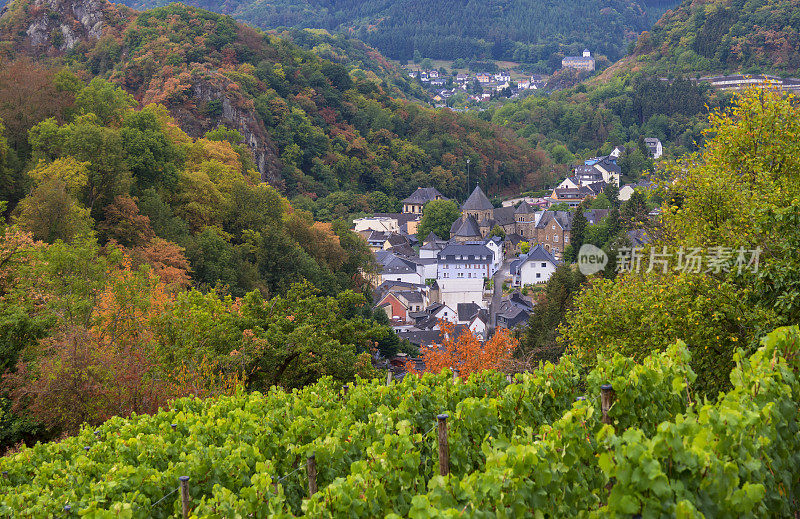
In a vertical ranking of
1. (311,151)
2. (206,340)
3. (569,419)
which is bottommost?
(311,151)

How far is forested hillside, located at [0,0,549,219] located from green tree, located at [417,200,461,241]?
9015 millimetres

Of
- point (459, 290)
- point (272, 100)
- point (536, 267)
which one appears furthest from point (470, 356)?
point (272, 100)

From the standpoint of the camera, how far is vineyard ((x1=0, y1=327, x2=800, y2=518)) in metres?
5.73

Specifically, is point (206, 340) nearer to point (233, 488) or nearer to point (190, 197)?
point (233, 488)

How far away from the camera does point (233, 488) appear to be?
887 cm

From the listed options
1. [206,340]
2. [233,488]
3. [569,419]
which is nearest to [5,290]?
[206,340]

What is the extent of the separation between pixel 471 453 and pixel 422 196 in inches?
3344

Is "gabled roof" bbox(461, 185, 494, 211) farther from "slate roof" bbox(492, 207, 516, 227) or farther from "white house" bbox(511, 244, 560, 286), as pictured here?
"white house" bbox(511, 244, 560, 286)

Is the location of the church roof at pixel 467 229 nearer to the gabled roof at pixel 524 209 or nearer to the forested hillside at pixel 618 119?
the gabled roof at pixel 524 209

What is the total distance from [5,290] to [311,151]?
65.8m

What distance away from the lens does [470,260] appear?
2584 inches

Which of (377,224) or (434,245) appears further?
(377,224)

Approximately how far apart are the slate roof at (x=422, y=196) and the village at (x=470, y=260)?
14 cm

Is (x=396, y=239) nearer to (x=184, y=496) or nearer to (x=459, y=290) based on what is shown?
(x=459, y=290)
